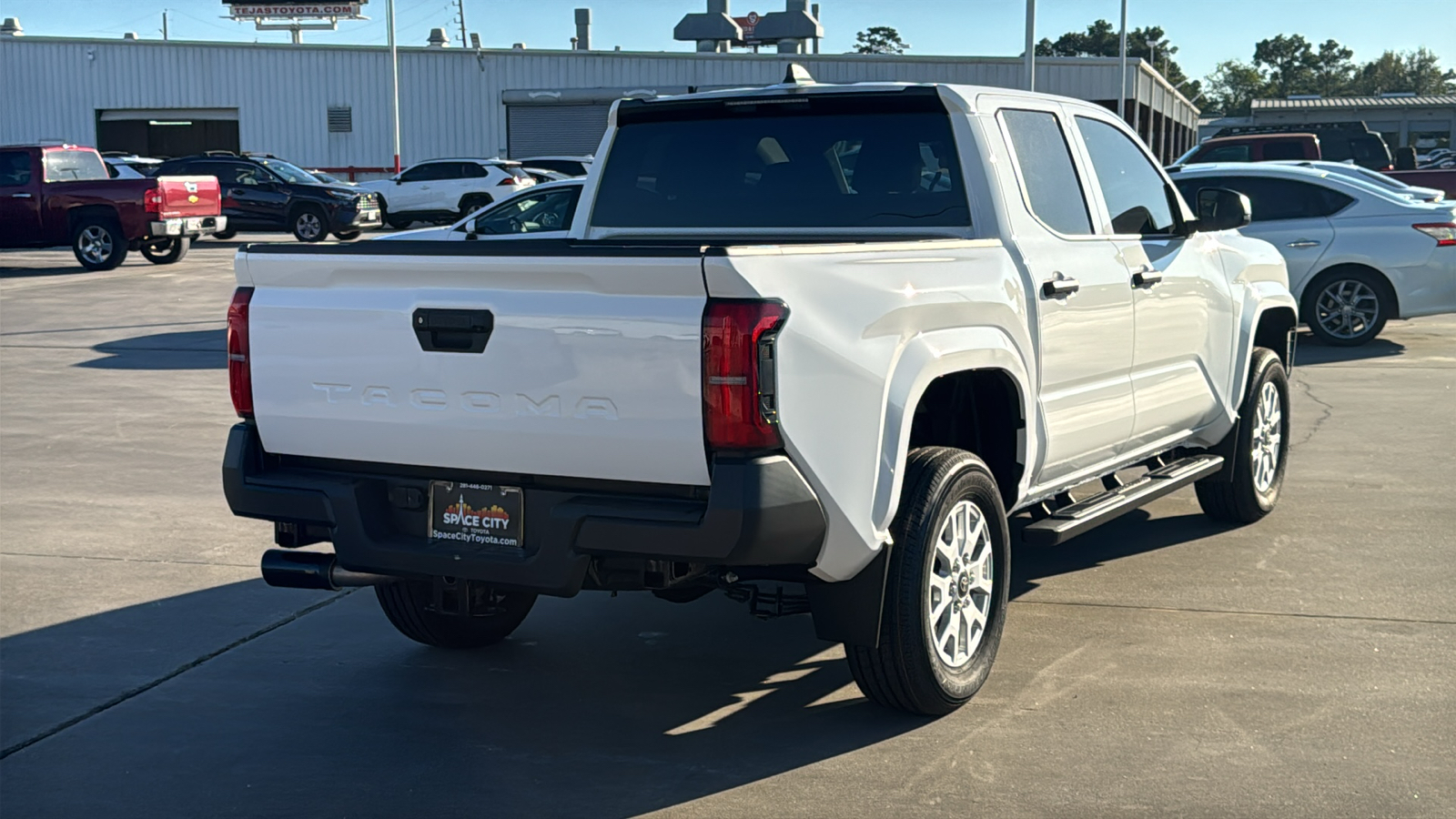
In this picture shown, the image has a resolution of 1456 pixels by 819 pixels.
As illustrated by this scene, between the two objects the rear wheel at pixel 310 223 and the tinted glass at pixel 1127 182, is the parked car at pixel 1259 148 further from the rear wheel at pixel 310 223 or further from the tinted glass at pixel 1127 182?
the tinted glass at pixel 1127 182

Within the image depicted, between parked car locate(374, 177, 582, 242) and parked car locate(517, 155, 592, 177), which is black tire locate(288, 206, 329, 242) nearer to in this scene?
parked car locate(517, 155, 592, 177)

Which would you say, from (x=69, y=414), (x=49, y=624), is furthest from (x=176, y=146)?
(x=49, y=624)

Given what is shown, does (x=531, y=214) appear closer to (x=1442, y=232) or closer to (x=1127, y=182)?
(x=1442, y=232)

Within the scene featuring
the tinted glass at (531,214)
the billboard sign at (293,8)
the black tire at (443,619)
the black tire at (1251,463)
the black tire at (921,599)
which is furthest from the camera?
the billboard sign at (293,8)

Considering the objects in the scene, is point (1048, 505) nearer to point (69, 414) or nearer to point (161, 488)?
point (161, 488)

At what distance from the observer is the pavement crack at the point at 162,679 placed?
4703 mm

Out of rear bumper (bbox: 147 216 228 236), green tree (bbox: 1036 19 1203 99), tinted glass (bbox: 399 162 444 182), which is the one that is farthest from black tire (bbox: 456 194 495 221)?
green tree (bbox: 1036 19 1203 99)

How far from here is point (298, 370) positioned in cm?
451

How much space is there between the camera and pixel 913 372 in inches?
177

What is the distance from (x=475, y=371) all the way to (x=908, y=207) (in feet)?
6.52

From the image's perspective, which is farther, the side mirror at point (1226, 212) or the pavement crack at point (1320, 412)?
the pavement crack at point (1320, 412)

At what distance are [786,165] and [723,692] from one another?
1.97 meters

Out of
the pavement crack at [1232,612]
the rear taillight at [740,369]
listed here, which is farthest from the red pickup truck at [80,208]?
the rear taillight at [740,369]

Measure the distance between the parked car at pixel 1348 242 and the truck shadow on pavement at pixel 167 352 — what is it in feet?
29.4
